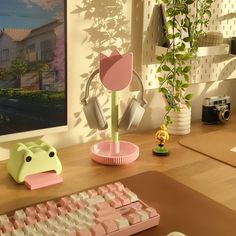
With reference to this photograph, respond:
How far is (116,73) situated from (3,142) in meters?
0.37

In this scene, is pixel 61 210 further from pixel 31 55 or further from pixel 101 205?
pixel 31 55

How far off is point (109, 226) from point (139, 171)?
333mm

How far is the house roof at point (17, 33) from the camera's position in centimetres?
98

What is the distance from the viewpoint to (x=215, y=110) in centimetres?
144

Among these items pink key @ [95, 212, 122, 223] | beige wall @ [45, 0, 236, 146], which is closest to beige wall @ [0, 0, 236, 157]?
beige wall @ [45, 0, 236, 146]

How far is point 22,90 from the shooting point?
103cm

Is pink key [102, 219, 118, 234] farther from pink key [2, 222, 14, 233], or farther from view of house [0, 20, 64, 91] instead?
view of house [0, 20, 64, 91]

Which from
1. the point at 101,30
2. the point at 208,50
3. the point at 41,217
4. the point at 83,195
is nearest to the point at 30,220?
the point at 41,217

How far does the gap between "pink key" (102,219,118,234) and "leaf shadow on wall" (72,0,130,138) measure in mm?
542

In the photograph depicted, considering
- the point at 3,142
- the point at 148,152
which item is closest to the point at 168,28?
the point at 148,152

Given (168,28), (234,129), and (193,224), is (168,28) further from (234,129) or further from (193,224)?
(193,224)

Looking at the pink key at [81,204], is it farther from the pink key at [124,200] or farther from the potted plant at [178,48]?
the potted plant at [178,48]

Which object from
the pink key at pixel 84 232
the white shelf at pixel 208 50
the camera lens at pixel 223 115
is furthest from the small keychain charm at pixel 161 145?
the pink key at pixel 84 232

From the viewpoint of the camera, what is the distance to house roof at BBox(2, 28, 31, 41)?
0.98 m
